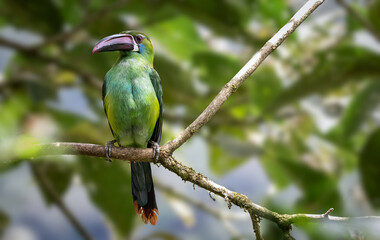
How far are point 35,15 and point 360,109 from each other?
1471mm

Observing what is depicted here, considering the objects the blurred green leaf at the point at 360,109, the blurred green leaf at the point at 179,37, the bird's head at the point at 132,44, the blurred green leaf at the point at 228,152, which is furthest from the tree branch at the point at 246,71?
the blurred green leaf at the point at 179,37

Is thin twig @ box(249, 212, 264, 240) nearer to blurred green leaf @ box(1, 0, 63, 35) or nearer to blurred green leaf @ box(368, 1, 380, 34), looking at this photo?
blurred green leaf @ box(368, 1, 380, 34)

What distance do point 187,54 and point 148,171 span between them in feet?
5.14

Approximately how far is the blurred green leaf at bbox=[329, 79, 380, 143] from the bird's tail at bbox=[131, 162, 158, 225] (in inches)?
55.7

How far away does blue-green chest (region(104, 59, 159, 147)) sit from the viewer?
107 centimetres

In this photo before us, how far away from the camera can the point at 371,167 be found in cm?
187

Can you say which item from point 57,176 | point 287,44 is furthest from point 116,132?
point 287,44

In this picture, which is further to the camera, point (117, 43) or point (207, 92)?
point (207, 92)

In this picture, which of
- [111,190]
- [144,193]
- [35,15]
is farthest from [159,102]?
[35,15]

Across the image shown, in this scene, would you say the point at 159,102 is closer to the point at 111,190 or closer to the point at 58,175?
the point at 111,190

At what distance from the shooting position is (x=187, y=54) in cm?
258

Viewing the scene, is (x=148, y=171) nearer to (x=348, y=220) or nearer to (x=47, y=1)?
(x=348, y=220)

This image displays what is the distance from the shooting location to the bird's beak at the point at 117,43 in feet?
3.11

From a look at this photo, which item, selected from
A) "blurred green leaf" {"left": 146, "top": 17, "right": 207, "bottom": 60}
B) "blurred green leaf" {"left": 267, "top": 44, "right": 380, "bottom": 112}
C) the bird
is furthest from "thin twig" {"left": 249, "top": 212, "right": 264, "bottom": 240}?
"blurred green leaf" {"left": 146, "top": 17, "right": 207, "bottom": 60}
